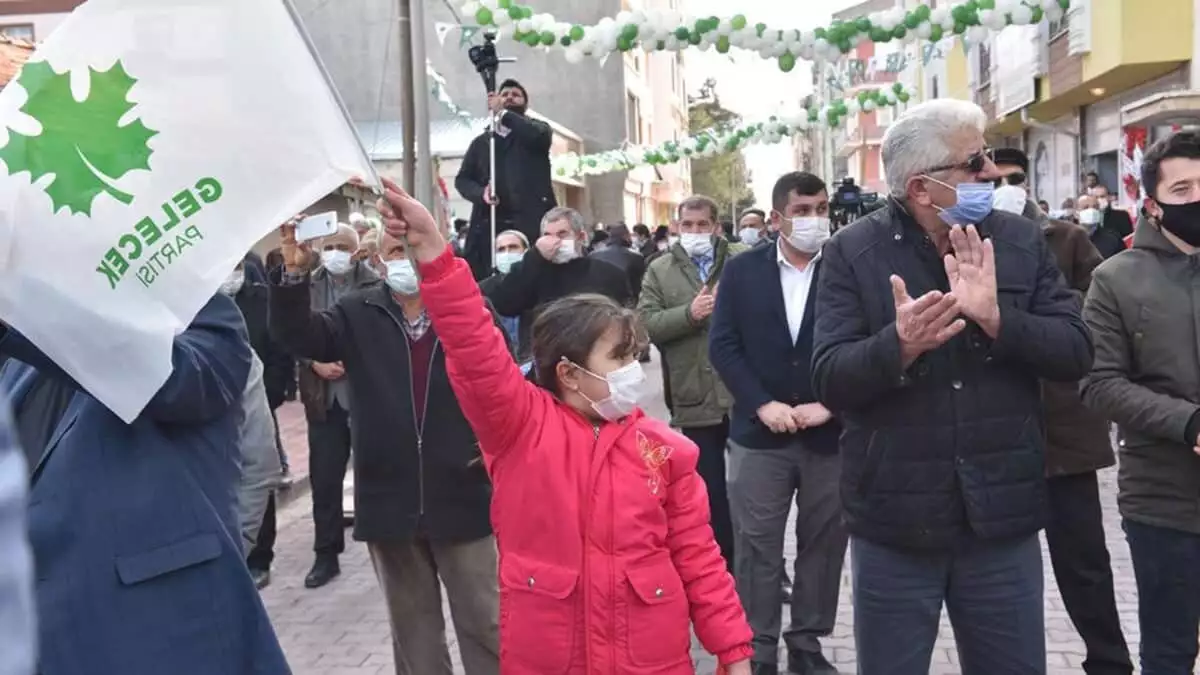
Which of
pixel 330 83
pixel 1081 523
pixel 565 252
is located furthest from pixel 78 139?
pixel 565 252

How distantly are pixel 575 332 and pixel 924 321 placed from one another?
915mm

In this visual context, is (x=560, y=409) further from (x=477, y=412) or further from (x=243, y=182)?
(x=243, y=182)

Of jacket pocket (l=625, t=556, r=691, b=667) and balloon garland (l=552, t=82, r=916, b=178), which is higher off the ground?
balloon garland (l=552, t=82, r=916, b=178)

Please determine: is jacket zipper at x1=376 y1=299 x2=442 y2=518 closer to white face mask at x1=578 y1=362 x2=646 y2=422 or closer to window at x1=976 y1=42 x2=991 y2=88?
white face mask at x1=578 y1=362 x2=646 y2=422

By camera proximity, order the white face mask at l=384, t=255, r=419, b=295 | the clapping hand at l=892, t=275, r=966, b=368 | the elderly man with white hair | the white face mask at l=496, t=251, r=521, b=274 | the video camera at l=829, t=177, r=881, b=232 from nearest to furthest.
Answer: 1. the clapping hand at l=892, t=275, r=966, b=368
2. the elderly man with white hair
3. the white face mask at l=384, t=255, r=419, b=295
4. the white face mask at l=496, t=251, r=521, b=274
5. the video camera at l=829, t=177, r=881, b=232

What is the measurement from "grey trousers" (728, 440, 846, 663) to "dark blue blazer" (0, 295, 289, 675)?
272 centimetres

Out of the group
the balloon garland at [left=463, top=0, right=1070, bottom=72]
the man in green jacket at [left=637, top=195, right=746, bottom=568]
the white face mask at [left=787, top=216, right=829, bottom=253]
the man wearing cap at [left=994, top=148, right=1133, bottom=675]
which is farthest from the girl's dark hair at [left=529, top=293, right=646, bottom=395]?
the balloon garland at [left=463, top=0, right=1070, bottom=72]

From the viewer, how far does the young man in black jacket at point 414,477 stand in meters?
4.22

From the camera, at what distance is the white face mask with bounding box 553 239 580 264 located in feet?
20.9

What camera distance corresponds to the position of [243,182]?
2.54 m

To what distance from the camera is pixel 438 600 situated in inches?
173

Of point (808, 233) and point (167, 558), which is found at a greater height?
point (808, 233)

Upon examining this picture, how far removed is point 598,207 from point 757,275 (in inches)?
1378

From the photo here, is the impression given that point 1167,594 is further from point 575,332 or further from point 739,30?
point 739,30
